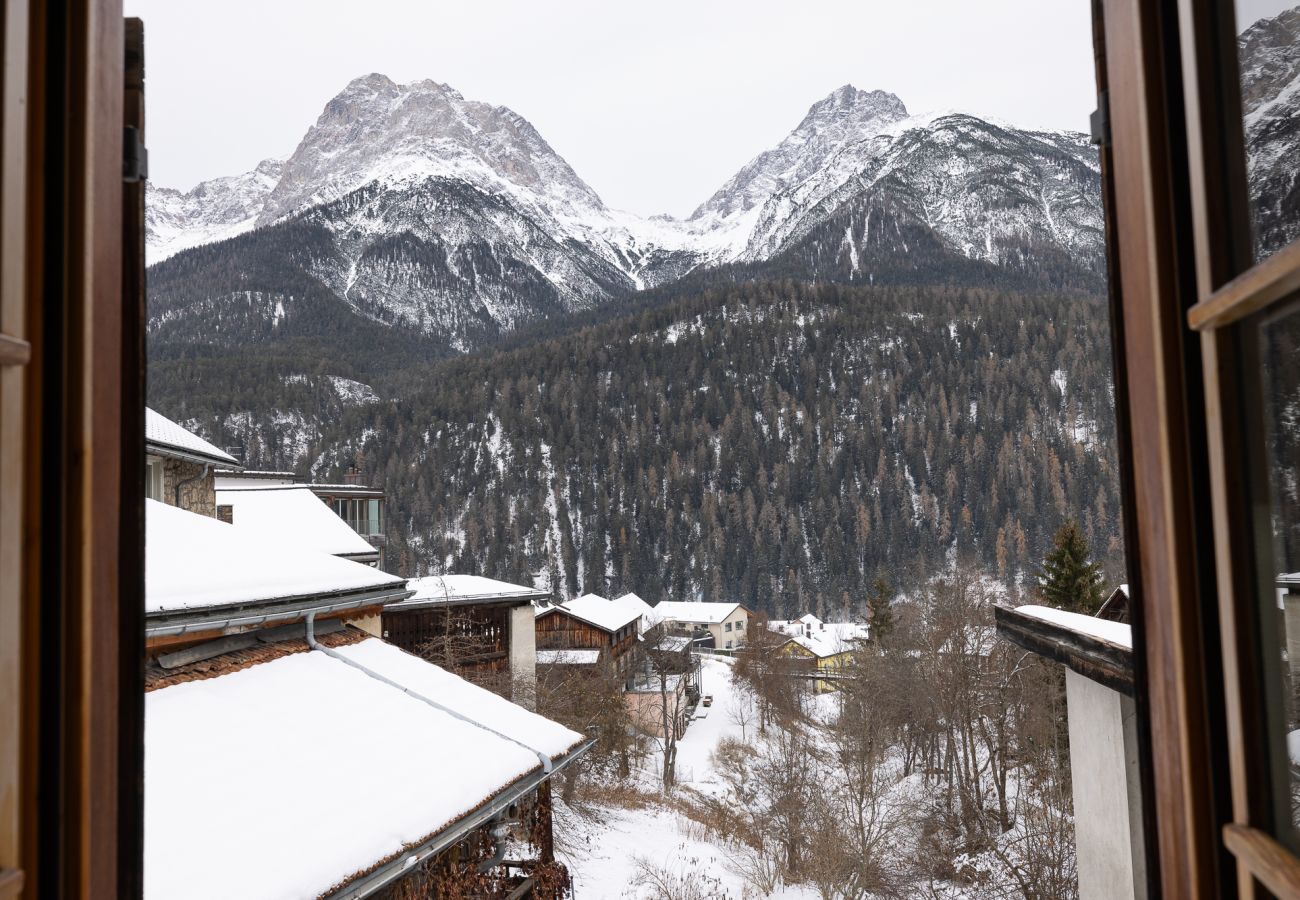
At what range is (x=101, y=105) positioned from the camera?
51.0 inches

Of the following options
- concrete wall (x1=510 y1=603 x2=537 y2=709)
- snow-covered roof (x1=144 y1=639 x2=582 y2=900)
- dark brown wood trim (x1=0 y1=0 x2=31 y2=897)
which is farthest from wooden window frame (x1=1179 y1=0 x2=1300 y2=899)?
concrete wall (x1=510 y1=603 x2=537 y2=709)

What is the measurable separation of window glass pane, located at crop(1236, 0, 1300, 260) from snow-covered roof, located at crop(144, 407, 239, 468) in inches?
540

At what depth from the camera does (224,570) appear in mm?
5398

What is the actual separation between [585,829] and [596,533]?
6963 centimetres

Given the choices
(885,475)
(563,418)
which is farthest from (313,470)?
(885,475)

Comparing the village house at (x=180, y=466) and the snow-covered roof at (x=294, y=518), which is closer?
the village house at (x=180, y=466)

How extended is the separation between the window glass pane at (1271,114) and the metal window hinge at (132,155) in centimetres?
167

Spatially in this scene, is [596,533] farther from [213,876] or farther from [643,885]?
[213,876]

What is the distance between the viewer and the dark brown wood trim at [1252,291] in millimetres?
907

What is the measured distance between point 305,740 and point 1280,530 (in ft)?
15.3

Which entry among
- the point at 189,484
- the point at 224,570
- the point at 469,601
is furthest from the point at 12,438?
the point at 469,601

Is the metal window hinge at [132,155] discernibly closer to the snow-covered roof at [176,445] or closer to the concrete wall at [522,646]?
the snow-covered roof at [176,445]

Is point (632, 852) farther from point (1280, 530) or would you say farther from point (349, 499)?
point (349, 499)

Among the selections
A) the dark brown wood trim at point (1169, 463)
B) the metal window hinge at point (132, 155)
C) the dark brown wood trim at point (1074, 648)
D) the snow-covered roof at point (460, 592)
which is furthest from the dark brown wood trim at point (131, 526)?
the snow-covered roof at point (460, 592)
